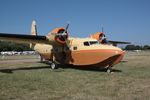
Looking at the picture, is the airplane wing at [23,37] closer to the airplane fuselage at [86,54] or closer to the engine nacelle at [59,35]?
the engine nacelle at [59,35]

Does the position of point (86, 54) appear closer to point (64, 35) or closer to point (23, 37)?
point (64, 35)

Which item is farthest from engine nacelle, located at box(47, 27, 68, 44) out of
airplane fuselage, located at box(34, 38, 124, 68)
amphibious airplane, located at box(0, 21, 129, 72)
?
airplane fuselage, located at box(34, 38, 124, 68)

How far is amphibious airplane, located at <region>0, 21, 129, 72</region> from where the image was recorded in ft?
40.0

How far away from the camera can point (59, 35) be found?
595 inches

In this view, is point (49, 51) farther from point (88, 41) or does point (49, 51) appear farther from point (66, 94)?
point (66, 94)

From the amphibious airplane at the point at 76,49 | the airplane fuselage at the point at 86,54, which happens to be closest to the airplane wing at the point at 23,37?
the amphibious airplane at the point at 76,49

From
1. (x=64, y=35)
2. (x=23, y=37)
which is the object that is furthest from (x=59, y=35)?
(x=23, y=37)

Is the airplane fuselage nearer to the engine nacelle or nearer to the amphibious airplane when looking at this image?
the amphibious airplane

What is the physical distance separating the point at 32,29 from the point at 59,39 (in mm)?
9823

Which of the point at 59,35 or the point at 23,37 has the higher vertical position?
the point at 59,35

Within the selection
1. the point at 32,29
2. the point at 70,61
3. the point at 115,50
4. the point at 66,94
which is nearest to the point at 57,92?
the point at 66,94

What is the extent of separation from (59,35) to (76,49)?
6.82ft

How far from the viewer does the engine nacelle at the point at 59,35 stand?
1507 centimetres

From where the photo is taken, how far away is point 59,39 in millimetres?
15258
